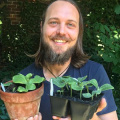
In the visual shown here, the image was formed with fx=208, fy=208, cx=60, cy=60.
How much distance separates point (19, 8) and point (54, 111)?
4216 mm

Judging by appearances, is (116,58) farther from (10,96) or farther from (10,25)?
(10,25)

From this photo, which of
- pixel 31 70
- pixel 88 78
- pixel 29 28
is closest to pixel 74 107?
pixel 88 78

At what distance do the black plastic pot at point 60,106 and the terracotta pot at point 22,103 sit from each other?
0.11 metres

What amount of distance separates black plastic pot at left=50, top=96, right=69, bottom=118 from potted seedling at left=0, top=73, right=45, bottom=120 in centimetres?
11

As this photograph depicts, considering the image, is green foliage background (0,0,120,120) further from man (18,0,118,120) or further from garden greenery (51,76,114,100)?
garden greenery (51,76,114,100)

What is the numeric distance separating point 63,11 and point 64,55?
333 millimetres

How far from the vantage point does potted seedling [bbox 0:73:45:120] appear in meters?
1.12

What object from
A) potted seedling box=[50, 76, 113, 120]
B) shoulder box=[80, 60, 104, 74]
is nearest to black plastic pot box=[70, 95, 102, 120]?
potted seedling box=[50, 76, 113, 120]

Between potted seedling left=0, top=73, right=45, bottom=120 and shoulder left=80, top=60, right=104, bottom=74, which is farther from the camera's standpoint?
shoulder left=80, top=60, right=104, bottom=74

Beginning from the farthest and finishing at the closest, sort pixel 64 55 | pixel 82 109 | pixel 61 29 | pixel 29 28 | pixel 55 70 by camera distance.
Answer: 1. pixel 29 28
2. pixel 55 70
3. pixel 64 55
4. pixel 61 29
5. pixel 82 109

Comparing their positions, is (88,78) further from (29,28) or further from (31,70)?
(29,28)

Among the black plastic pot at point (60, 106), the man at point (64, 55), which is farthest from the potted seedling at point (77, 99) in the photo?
the man at point (64, 55)

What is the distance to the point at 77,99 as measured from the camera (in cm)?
108

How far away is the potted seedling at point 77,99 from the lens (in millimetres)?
1065
